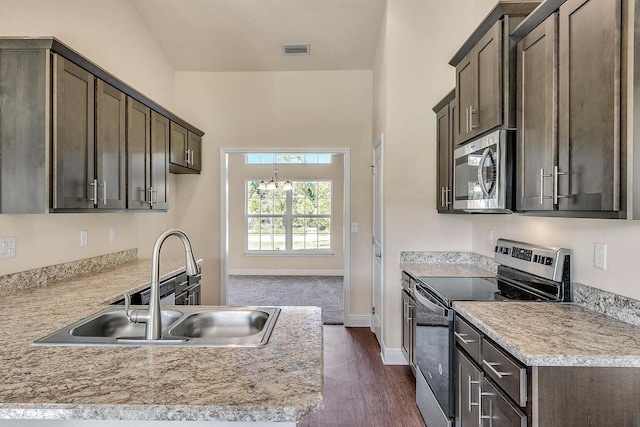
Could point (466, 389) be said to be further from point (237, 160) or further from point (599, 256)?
point (237, 160)

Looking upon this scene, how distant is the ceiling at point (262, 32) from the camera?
146 inches

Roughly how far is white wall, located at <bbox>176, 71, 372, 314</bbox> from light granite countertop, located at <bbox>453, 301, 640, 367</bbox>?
8.66 feet

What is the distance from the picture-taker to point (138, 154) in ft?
9.86

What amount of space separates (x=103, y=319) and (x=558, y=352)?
1.90m

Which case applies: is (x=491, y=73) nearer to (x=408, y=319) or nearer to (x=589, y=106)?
(x=589, y=106)

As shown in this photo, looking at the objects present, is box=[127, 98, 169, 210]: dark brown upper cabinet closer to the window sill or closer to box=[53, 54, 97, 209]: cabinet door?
box=[53, 54, 97, 209]: cabinet door

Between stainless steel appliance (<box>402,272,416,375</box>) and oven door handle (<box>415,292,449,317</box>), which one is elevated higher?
→ oven door handle (<box>415,292,449,317</box>)

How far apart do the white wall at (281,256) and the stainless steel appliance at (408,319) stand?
4.58m

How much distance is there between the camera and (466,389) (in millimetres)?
1916

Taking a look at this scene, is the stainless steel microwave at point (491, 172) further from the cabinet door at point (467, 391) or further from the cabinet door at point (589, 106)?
the cabinet door at point (467, 391)

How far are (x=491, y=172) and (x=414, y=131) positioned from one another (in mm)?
1526

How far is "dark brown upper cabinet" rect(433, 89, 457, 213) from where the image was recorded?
3039mm

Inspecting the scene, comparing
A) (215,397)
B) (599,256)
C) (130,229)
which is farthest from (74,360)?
(130,229)

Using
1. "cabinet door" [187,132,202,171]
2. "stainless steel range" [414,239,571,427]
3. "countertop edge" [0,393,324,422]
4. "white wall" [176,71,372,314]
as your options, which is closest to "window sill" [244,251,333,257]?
"white wall" [176,71,372,314]
